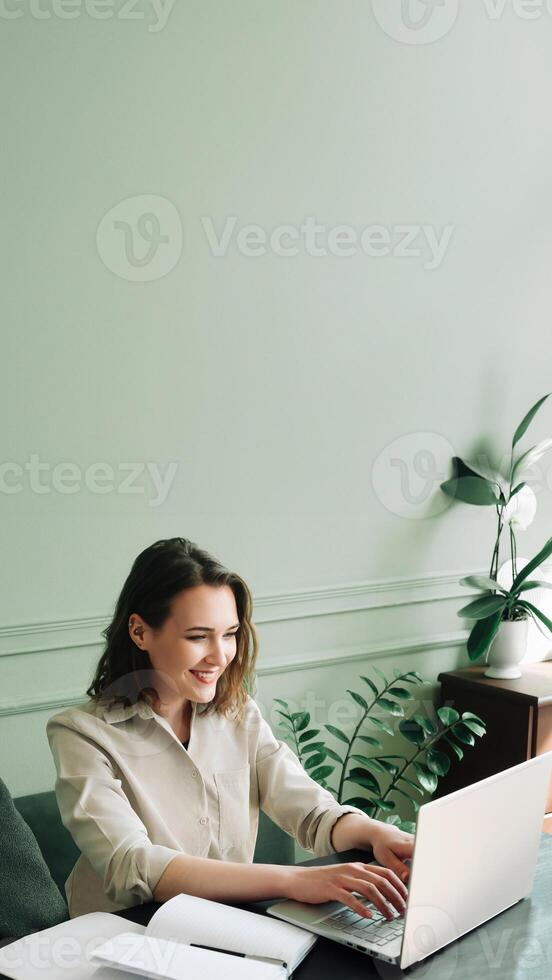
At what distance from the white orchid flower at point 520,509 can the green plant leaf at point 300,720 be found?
3.11 ft

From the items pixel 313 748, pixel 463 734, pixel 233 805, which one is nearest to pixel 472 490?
pixel 463 734

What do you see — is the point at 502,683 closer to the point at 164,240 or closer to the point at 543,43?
the point at 164,240

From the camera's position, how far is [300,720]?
2.85 meters

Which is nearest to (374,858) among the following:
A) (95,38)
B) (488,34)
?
(95,38)

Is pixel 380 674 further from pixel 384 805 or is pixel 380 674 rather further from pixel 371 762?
pixel 384 805

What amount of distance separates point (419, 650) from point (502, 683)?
0.28 metres

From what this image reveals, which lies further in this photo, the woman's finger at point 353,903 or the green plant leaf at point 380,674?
the green plant leaf at point 380,674

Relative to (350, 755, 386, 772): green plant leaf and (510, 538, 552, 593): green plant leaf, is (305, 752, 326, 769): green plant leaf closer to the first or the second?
(350, 755, 386, 772): green plant leaf

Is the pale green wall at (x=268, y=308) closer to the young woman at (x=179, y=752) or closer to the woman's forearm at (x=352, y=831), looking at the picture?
the young woman at (x=179, y=752)

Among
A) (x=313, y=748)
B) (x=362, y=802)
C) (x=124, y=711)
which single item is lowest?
(x=362, y=802)

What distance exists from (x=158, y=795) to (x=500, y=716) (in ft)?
5.44

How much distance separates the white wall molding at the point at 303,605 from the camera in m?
2.56

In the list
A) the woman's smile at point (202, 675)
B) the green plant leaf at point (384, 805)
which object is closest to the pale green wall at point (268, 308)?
the green plant leaf at point (384, 805)

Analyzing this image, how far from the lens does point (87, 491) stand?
2643mm
